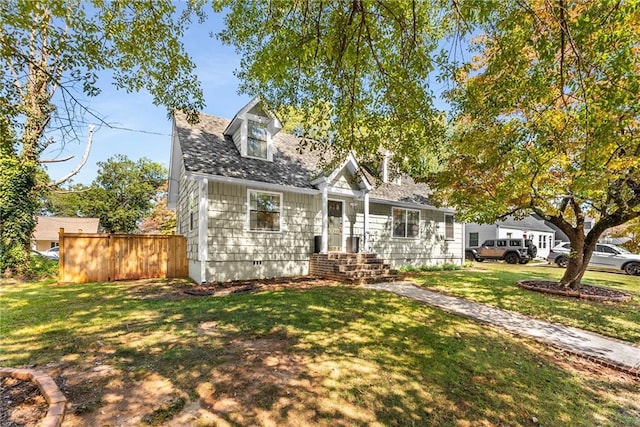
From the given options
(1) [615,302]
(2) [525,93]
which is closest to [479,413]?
(2) [525,93]

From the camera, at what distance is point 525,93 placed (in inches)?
238

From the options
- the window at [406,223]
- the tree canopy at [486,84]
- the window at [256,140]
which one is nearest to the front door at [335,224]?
the window at [406,223]

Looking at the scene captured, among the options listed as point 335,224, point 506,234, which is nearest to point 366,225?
point 335,224

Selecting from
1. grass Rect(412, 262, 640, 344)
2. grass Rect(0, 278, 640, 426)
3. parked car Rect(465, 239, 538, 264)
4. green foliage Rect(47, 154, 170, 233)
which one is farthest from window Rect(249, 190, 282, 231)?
green foliage Rect(47, 154, 170, 233)

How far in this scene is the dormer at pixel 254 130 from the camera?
35.8ft

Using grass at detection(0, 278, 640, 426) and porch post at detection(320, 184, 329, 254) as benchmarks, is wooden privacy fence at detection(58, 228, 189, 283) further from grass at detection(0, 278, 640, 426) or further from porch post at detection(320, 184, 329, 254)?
porch post at detection(320, 184, 329, 254)

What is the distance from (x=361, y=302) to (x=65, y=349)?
5.28 meters

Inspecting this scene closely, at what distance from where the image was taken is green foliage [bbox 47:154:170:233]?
104 feet

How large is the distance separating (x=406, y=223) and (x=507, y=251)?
12.4 metres

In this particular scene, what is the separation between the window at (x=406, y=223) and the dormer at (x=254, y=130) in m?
6.55

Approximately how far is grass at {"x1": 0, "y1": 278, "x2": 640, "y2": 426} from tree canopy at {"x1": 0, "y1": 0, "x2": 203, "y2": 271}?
2878 millimetres

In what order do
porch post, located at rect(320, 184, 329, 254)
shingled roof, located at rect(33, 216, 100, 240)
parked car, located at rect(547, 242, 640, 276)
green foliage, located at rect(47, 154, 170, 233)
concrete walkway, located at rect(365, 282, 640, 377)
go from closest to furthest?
concrete walkway, located at rect(365, 282, 640, 377)
porch post, located at rect(320, 184, 329, 254)
parked car, located at rect(547, 242, 640, 276)
shingled roof, located at rect(33, 216, 100, 240)
green foliage, located at rect(47, 154, 170, 233)

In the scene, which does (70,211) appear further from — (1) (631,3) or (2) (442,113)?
(1) (631,3)

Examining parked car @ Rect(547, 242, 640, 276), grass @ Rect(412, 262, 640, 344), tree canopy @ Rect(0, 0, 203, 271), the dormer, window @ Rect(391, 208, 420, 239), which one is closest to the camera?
tree canopy @ Rect(0, 0, 203, 271)
